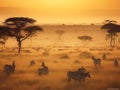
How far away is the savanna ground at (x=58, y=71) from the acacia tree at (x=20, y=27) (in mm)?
519

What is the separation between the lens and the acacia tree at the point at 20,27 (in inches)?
322

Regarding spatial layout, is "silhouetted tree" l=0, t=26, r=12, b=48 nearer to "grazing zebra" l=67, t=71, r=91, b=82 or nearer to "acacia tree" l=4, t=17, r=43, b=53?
"acacia tree" l=4, t=17, r=43, b=53

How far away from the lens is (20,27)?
8.33 m

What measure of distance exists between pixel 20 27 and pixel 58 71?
6.16 ft

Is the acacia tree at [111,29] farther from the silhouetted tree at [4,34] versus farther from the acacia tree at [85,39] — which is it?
the silhouetted tree at [4,34]

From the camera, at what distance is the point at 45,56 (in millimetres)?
8266

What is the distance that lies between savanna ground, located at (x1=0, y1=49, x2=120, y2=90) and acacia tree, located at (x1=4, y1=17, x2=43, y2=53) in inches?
20.4

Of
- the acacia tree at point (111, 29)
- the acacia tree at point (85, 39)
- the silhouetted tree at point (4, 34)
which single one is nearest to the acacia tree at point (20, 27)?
the silhouetted tree at point (4, 34)

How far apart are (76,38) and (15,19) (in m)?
2.05

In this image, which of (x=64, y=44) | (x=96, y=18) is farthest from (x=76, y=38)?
(x=96, y=18)

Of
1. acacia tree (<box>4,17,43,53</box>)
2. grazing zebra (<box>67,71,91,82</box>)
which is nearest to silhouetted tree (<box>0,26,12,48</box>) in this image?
acacia tree (<box>4,17,43,53</box>)

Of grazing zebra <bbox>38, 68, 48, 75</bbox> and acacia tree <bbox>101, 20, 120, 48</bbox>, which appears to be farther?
acacia tree <bbox>101, 20, 120, 48</bbox>

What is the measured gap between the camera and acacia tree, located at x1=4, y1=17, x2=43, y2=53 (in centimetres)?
818

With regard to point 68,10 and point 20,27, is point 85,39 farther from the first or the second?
point 20,27
